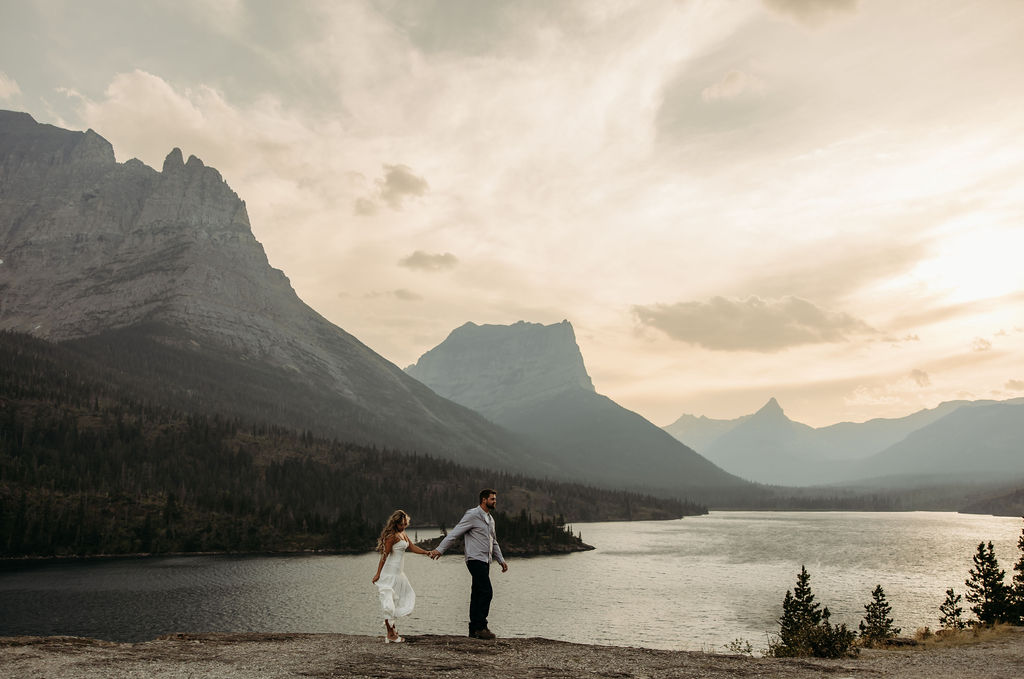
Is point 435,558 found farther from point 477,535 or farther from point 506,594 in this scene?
point 506,594

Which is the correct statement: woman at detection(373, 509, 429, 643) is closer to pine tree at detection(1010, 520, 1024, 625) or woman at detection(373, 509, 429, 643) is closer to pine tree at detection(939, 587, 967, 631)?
pine tree at detection(939, 587, 967, 631)

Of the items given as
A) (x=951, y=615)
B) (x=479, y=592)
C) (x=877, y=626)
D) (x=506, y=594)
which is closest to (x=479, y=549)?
(x=479, y=592)

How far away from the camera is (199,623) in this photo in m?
84.6

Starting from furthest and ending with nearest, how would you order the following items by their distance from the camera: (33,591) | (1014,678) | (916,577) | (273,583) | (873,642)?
(916,577) < (273,583) < (33,591) < (873,642) < (1014,678)

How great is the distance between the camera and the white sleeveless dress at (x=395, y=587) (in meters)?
25.0

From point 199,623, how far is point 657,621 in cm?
6072

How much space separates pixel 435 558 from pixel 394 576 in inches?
69.8

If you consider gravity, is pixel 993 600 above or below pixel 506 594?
above

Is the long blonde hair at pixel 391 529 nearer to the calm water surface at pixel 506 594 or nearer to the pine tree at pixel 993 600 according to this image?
the pine tree at pixel 993 600

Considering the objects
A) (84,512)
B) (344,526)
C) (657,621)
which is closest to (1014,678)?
(657,621)

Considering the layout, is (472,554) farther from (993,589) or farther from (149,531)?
(149,531)

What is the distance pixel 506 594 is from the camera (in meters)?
110

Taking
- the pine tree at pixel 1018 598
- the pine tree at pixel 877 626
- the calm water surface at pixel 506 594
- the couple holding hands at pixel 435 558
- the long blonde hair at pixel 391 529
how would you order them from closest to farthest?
the long blonde hair at pixel 391 529 < the couple holding hands at pixel 435 558 < the pine tree at pixel 877 626 < the pine tree at pixel 1018 598 < the calm water surface at pixel 506 594

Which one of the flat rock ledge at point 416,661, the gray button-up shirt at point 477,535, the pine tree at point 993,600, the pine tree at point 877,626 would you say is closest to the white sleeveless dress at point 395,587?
the flat rock ledge at point 416,661
